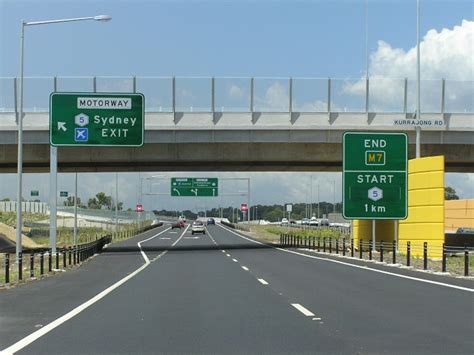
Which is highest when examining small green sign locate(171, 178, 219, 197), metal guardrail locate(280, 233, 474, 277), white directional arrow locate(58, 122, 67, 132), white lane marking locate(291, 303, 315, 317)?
white directional arrow locate(58, 122, 67, 132)

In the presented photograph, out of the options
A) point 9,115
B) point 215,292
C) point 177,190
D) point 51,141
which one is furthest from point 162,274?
point 177,190

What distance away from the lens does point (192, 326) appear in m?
11.3

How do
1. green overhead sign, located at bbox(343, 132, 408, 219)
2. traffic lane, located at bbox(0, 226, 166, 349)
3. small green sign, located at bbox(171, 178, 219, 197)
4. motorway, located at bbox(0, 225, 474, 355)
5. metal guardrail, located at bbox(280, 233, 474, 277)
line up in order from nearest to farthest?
motorway, located at bbox(0, 225, 474, 355), traffic lane, located at bbox(0, 226, 166, 349), metal guardrail, located at bbox(280, 233, 474, 277), green overhead sign, located at bbox(343, 132, 408, 219), small green sign, located at bbox(171, 178, 219, 197)

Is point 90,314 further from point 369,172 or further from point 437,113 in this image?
point 437,113

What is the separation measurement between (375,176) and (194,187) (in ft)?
181

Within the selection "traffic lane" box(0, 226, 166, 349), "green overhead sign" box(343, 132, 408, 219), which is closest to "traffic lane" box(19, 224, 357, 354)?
"traffic lane" box(0, 226, 166, 349)

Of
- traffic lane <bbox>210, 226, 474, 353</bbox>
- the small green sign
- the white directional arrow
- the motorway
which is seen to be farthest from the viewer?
the small green sign

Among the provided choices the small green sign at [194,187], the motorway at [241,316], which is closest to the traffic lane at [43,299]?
the motorway at [241,316]

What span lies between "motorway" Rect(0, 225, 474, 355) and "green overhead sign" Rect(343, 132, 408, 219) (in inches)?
444

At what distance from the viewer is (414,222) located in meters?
33.5

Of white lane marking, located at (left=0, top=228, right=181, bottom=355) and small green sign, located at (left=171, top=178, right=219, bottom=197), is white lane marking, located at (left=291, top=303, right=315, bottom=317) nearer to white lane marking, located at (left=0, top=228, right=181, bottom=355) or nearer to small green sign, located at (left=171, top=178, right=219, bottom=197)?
white lane marking, located at (left=0, top=228, right=181, bottom=355)

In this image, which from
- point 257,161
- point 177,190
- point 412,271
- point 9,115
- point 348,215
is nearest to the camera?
point 412,271

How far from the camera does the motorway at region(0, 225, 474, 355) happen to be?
951 cm

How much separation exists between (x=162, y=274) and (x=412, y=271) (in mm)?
9336
